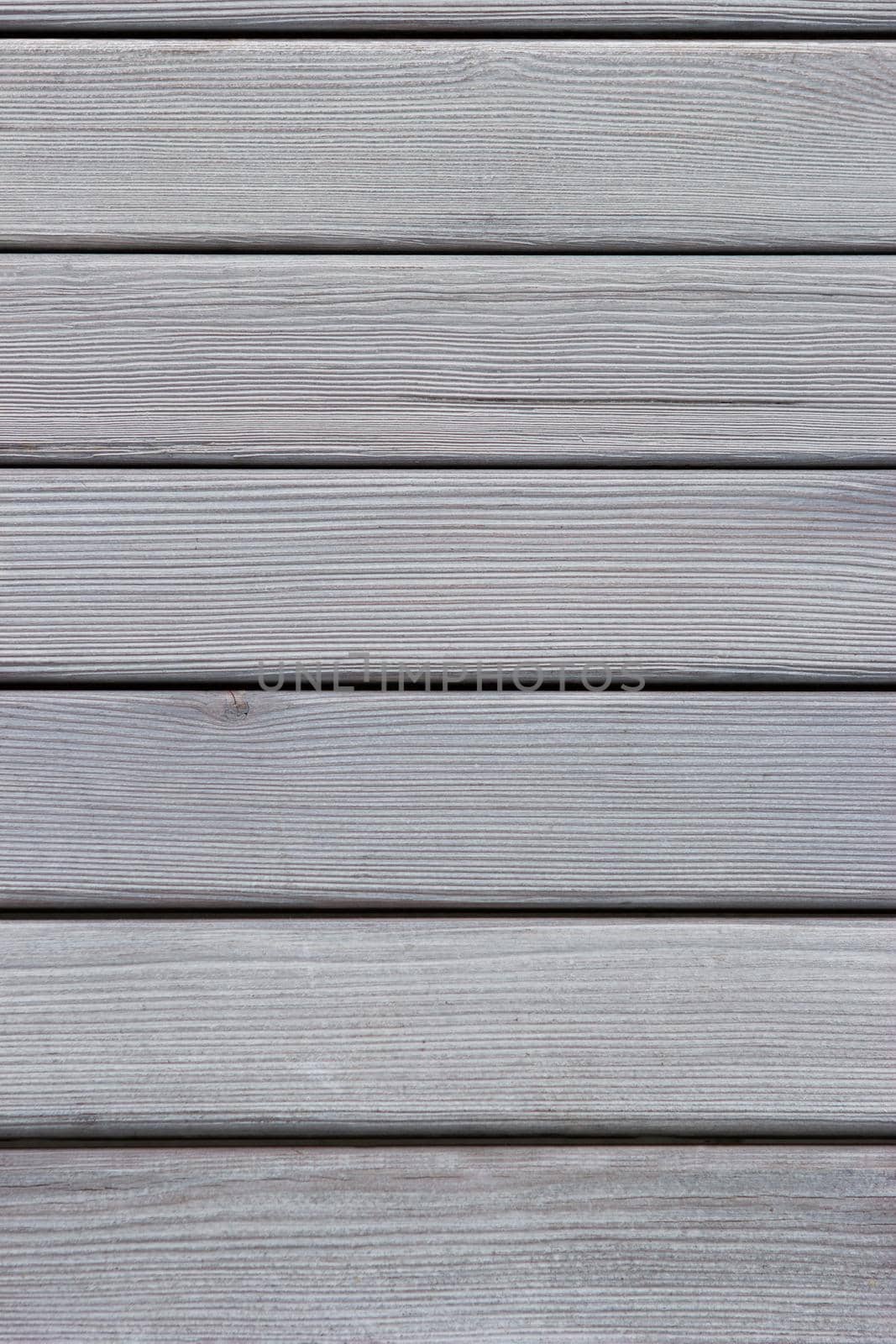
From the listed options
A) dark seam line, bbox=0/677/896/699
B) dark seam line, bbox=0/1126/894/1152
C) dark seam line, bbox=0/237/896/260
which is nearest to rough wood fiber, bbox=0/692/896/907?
dark seam line, bbox=0/677/896/699

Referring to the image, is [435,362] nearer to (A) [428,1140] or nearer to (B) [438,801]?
(B) [438,801]

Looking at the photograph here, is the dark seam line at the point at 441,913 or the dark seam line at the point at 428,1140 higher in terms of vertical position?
the dark seam line at the point at 441,913

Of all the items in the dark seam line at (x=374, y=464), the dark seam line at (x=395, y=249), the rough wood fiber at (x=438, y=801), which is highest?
the dark seam line at (x=395, y=249)

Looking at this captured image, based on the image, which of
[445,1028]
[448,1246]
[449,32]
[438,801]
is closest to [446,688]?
[438,801]

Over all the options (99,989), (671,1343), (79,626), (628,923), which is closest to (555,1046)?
(628,923)

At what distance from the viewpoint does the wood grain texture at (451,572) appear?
2.01 ft

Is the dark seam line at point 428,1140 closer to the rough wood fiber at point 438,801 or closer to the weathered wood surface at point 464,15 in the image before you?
the rough wood fiber at point 438,801

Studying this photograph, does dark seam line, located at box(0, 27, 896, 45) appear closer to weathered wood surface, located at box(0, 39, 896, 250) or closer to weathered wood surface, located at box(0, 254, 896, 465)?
weathered wood surface, located at box(0, 39, 896, 250)

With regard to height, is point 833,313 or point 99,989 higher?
point 833,313

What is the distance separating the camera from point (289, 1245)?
566 mm

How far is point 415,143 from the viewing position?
0.63 meters

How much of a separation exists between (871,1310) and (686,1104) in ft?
0.60

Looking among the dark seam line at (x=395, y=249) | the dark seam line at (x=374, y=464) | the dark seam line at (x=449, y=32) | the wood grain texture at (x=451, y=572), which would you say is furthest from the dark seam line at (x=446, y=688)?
the dark seam line at (x=449, y=32)

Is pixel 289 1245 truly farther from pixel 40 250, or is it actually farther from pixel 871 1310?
pixel 40 250
